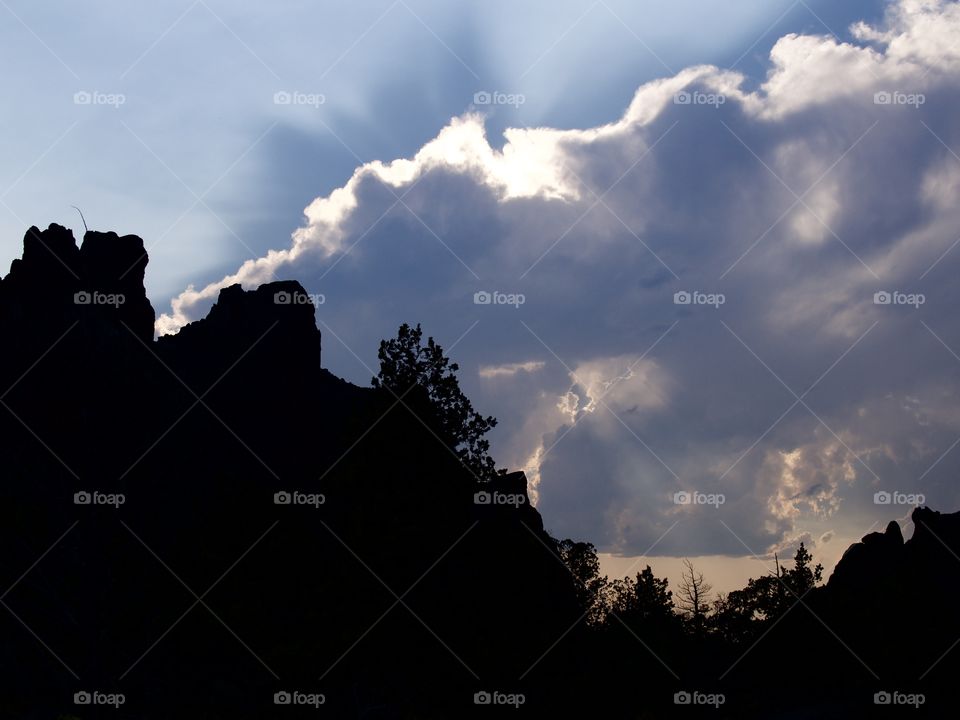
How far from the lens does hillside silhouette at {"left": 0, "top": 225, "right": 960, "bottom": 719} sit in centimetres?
4197

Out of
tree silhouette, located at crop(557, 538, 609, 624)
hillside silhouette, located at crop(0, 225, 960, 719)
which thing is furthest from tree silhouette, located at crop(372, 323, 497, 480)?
tree silhouette, located at crop(557, 538, 609, 624)

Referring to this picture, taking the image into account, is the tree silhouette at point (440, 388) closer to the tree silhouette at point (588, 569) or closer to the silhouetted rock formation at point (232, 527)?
the silhouetted rock formation at point (232, 527)

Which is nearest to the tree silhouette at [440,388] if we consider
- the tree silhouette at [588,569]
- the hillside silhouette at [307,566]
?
the hillside silhouette at [307,566]

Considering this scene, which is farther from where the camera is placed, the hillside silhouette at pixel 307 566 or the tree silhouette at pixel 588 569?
the tree silhouette at pixel 588 569

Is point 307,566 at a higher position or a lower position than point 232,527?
lower

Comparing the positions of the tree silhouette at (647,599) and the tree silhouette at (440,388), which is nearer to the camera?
the tree silhouette at (440,388)

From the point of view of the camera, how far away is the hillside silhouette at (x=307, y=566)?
42.0 m

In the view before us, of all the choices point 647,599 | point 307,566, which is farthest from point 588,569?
point 307,566

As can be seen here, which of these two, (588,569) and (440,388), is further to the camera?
(588,569)

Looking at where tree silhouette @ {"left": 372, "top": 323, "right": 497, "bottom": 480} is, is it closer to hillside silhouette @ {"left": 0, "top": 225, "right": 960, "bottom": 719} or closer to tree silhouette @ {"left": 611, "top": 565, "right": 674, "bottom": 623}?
hillside silhouette @ {"left": 0, "top": 225, "right": 960, "bottom": 719}

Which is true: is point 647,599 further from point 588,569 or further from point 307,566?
point 307,566

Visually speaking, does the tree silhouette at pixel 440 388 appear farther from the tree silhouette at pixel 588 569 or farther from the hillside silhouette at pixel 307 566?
the tree silhouette at pixel 588 569

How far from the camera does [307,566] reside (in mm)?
53094

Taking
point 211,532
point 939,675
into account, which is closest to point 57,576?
point 211,532
